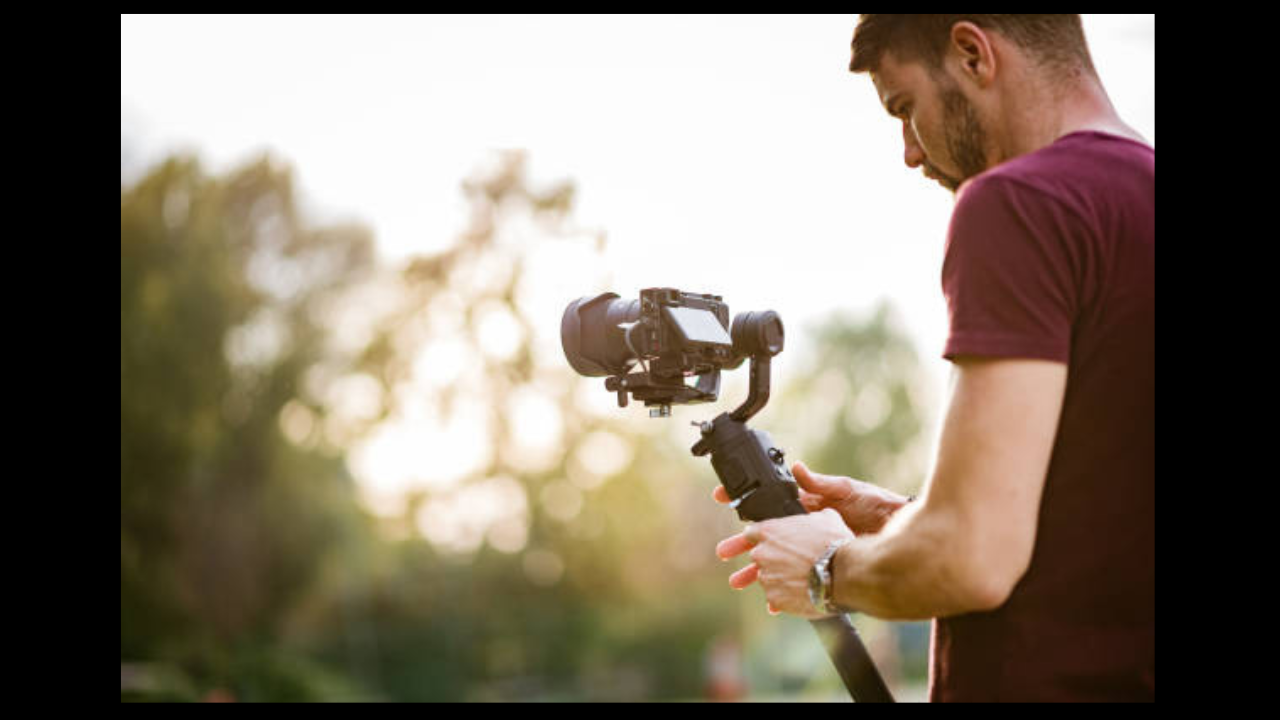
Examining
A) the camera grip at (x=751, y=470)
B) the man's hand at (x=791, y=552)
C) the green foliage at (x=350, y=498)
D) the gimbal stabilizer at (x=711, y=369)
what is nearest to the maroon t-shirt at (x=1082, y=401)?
the man's hand at (x=791, y=552)

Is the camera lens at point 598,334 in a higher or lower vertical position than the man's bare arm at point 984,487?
higher

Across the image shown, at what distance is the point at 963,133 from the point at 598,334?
1.05m

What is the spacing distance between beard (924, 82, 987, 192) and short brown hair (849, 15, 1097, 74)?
7cm

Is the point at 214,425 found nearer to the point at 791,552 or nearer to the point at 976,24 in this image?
the point at 791,552

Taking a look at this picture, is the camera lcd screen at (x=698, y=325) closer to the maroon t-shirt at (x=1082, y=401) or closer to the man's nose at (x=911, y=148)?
the man's nose at (x=911, y=148)

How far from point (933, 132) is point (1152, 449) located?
73 centimetres

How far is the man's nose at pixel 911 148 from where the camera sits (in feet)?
7.77

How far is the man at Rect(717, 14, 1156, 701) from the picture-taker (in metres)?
1.82

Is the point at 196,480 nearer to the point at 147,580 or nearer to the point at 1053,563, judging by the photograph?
the point at 147,580

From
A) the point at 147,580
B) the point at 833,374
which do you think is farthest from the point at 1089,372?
the point at 833,374

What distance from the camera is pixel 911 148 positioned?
239cm

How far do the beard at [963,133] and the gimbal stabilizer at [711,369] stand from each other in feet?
Answer: 2.04

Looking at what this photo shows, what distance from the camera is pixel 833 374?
176ft
